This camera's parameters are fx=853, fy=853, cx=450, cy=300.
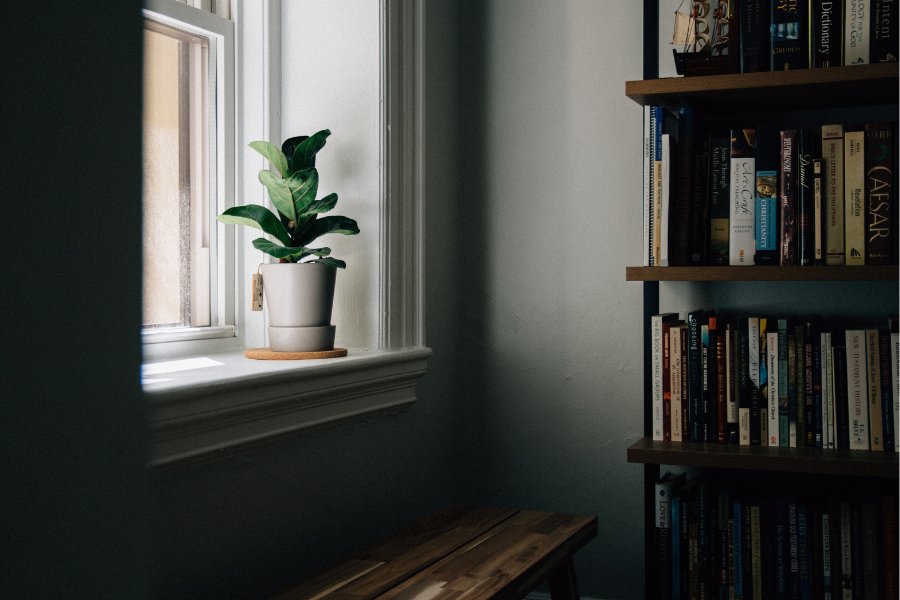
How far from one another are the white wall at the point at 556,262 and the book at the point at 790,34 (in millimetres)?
395

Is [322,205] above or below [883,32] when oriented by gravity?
below

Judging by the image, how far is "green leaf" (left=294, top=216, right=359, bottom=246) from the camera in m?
1.65

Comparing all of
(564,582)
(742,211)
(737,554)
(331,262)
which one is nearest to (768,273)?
(742,211)

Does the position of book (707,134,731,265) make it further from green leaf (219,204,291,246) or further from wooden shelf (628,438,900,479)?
green leaf (219,204,291,246)

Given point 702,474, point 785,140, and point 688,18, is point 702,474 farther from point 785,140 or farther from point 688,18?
point 688,18

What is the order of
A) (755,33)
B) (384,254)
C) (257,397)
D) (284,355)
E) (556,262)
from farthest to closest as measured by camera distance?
(556,262)
(384,254)
(755,33)
(284,355)
(257,397)

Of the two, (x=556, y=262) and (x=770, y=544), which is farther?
(x=556, y=262)

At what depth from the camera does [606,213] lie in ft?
6.74

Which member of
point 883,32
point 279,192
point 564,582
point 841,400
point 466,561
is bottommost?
point 564,582

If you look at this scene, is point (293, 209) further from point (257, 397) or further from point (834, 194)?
point (834, 194)

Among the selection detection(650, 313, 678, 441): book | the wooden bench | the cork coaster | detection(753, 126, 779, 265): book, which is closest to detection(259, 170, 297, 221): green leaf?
the cork coaster

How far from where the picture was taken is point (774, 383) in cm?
170

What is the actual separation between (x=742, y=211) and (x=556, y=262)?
53 centimetres

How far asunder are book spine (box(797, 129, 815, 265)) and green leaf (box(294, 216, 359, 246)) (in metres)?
0.87
